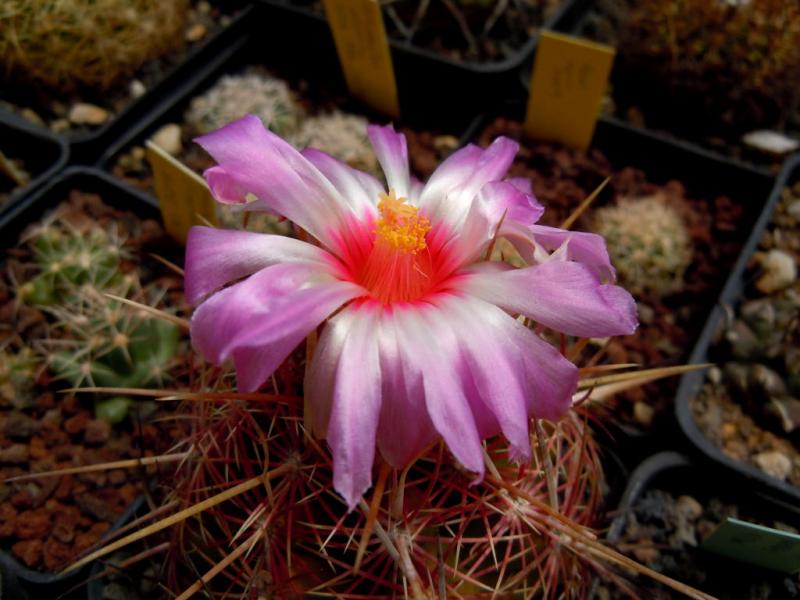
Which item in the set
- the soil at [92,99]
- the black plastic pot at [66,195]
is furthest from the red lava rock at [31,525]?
the soil at [92,99]

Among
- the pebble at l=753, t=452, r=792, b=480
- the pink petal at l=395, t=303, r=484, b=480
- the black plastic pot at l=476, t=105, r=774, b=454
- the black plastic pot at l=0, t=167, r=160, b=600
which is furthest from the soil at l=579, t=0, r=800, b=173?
the pink petal at l=395, t=303, r=484, b=480

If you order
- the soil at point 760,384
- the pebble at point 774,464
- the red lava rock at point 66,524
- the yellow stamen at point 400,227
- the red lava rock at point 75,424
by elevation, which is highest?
the yellow stamen at point 400,227

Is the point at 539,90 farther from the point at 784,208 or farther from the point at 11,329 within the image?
the point at 11,329

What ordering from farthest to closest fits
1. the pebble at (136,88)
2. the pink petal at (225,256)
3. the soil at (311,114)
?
the pebble at (136,88), the soil at (311,114), the pink petal at (225,256)

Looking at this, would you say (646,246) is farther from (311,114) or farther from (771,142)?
(311,114)

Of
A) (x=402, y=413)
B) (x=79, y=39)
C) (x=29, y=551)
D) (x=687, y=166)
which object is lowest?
(x=29, y=551)

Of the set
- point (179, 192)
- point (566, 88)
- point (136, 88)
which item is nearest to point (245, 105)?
point (136, 88)

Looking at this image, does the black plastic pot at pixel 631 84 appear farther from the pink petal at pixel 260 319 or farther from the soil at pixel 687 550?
the pink petal at pixel 260 319
